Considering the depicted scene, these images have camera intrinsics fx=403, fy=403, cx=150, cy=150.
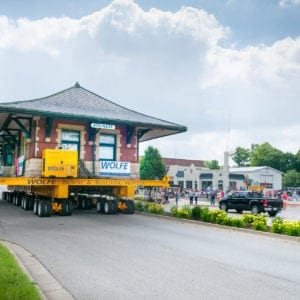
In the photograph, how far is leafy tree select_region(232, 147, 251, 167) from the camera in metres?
137

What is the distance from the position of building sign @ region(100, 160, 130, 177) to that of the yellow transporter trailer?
0.97 metres

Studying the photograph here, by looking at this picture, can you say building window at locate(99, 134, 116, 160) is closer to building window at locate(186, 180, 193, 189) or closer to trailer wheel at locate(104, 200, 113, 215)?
trailer wheel at locate(104, 200, 113, 215)

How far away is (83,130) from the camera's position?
24.5m

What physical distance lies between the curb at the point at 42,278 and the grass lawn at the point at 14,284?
0.15m

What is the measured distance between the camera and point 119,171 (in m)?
24.4

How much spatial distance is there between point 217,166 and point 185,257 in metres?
123

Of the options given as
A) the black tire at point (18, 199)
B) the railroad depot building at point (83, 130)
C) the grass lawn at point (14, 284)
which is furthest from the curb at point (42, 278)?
the black tire at point (18, 199)

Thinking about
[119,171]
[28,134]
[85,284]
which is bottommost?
[85,284]

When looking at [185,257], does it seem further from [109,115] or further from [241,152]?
[241,152]

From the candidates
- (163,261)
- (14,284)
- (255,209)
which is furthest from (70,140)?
(14,284)

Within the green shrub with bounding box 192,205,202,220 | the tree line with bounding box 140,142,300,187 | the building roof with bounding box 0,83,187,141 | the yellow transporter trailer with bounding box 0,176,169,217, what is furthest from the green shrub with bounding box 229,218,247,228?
the tree line with bounding box 140,142,300,187

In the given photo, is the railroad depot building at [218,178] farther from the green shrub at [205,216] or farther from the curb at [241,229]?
the green shrub at [205,216]

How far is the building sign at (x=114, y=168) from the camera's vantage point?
2419 centimetres

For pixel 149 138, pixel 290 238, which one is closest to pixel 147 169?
pixel 149 138
